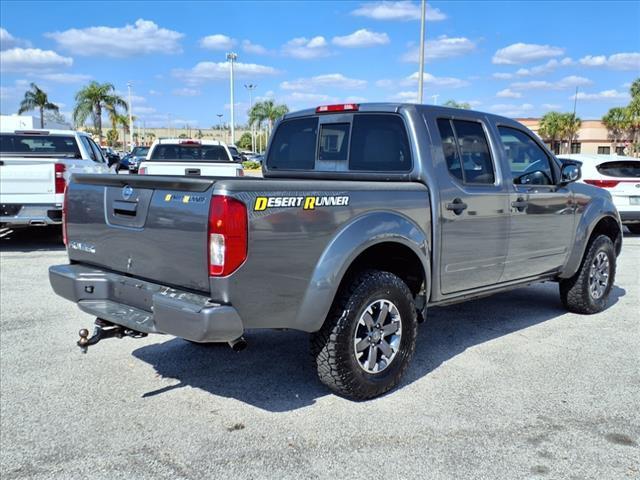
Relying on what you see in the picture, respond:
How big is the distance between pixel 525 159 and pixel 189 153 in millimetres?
9140

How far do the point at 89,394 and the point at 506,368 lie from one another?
3070 mm

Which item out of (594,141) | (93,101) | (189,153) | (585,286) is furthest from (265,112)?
(585,286)

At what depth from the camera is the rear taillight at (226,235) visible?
3164 mm

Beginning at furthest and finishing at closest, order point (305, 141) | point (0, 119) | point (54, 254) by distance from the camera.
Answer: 1. point (0, 119)
2. point (54, 254)
3. point (305, 141)

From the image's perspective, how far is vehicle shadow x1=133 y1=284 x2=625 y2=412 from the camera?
13.8 ft

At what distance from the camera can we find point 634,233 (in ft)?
47.0

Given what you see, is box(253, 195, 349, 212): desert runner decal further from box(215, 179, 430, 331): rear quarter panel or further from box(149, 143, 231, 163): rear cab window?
box(149, 143, 231, 163): rear cab window

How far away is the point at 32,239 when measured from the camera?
1169 centimetres

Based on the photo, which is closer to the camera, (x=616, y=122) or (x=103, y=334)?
(x=103, y=334)

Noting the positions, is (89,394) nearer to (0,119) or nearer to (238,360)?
(238,360)

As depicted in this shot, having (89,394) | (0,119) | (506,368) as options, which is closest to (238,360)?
(89,394)

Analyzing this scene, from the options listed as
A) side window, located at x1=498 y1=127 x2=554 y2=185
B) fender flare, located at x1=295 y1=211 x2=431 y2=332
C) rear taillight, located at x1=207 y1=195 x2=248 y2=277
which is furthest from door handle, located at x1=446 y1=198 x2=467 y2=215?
rear taillight, located at x1=207 y1=195 x2=248 y2=277

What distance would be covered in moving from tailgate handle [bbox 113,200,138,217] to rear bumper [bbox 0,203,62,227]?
20.4 feet

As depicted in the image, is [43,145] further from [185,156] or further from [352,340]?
[352,340]
